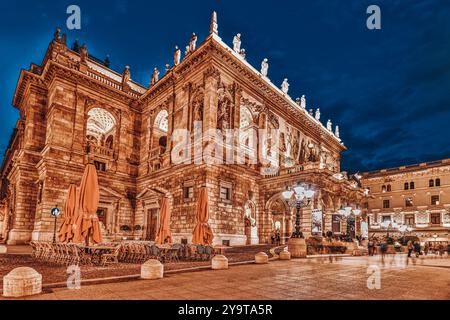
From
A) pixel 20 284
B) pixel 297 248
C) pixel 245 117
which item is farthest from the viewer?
pixel 245 117

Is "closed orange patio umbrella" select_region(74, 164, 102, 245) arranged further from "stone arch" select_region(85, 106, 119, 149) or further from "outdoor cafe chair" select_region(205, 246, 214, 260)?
"stone arch" select_region(85, 106, 119, 149)

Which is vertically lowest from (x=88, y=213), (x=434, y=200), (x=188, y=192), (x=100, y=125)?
(x=88, y=213)

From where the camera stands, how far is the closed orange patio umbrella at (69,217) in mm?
11469

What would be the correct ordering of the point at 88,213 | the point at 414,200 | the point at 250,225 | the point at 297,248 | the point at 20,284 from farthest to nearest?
the point at 414,200 < the point at 250,225 < the point at 297,248 < the point at 88,213 < the point at 20,284

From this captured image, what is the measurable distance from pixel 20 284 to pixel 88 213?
5627 mm

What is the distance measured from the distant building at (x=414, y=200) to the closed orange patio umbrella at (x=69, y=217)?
1585 inches

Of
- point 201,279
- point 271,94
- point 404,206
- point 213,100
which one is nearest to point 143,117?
point 213,100

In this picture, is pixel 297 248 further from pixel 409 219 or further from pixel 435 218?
pixel 409 219

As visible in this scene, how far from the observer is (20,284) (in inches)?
216

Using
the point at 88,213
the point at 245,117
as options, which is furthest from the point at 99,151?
the point at 88,213

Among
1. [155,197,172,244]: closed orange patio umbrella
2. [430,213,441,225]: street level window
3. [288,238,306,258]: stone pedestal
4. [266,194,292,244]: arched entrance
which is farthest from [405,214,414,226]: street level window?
[155,197,172,244]: closed orange patio umbrella

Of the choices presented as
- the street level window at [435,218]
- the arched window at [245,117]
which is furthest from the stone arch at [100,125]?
the street level window at [435,218]

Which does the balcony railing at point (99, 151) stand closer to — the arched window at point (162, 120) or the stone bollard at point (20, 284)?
the arched window at point (162, 120)
